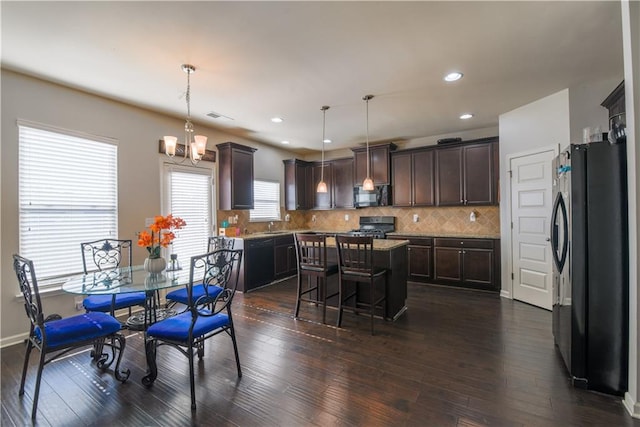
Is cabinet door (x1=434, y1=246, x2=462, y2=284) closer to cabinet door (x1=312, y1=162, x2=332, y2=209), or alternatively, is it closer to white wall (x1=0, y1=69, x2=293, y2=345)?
cabinet door (x1=312, y1=162, x2=332, y2=209)

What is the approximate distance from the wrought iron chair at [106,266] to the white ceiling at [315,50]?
A: 6.07 ft

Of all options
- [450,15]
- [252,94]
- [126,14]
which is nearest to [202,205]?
[252,94]

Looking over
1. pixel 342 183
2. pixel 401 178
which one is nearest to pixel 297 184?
pixel 342 183

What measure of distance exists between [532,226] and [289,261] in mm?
4089

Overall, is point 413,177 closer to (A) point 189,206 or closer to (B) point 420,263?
(B) point 420,263

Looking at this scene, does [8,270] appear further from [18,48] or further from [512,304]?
[512,304]

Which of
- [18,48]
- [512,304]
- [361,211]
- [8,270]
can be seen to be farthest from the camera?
[361,211]

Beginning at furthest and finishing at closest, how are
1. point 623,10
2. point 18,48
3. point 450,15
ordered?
1. point 18,48
2. point 450,15
3. point 623,10

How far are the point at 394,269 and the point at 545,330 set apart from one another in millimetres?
1717

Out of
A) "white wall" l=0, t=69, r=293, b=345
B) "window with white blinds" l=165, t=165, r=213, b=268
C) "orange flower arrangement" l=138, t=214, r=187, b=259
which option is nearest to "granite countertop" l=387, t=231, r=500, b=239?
"window with white blinds" l=165, t=165, r=213, b=268

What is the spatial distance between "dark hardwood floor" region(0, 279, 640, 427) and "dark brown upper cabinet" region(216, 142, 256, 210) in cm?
246

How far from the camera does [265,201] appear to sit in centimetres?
625

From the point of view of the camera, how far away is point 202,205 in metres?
4.85

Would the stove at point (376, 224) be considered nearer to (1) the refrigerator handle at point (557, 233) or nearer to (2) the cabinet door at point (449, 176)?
(2) the cabinet door at point (449, 176)
